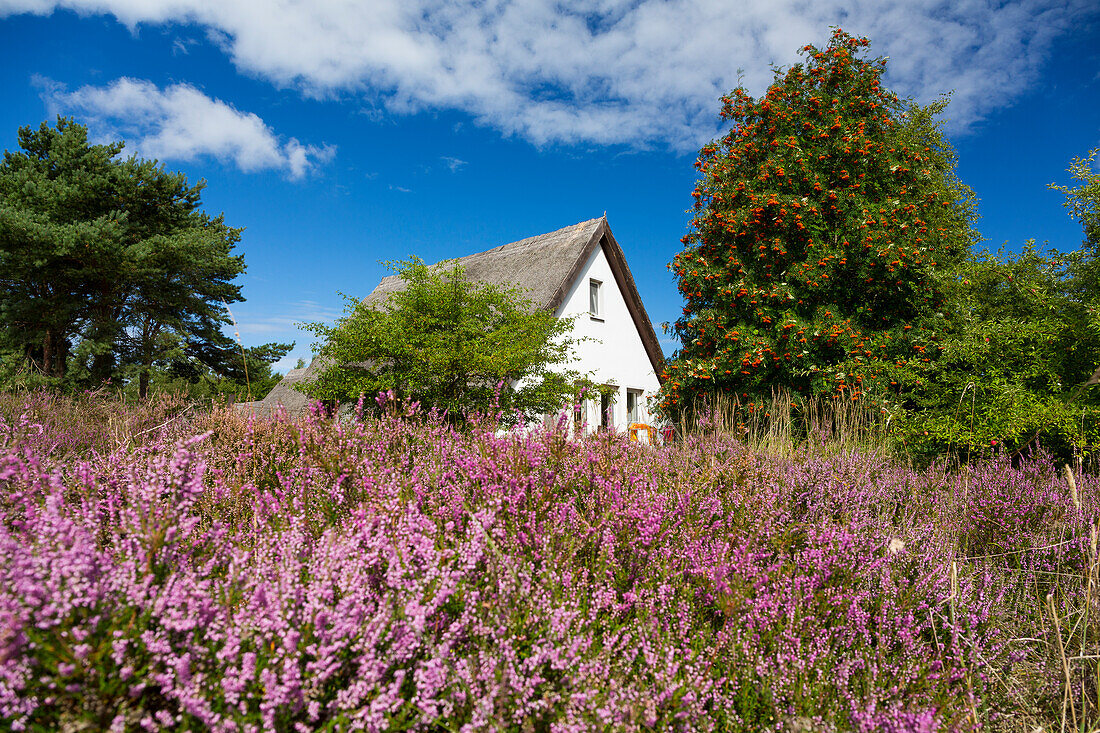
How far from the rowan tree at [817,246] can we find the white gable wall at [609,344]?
2.24 metres

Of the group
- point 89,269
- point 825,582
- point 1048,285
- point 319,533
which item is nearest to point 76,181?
point 89,269

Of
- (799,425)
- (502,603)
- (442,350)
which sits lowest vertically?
(502,603)

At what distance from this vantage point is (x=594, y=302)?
14516 millimetres

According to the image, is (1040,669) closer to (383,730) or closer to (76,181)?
(383,730)

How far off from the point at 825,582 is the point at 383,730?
5.79ft

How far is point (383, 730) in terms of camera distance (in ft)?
4.37

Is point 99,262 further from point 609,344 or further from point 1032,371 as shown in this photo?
point 1032,371

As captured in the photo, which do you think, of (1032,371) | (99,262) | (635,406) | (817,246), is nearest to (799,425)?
(817,246)

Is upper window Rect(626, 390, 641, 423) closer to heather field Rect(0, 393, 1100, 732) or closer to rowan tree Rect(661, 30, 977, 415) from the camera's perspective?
rowan tree Rect(661, 30, 977, 415)

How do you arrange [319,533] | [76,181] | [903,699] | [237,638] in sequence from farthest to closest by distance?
[76,181]
[319,533]
[903,699]
[237,638]

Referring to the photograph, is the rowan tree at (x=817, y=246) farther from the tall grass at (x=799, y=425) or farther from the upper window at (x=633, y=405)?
the upper window at (x=633, y=405)

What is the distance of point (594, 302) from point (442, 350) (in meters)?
7.06

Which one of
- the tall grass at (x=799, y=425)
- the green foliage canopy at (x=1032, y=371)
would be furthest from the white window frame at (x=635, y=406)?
the green foliage canopy at (x=1032, y=371)

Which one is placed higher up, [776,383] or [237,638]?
[776,383]
